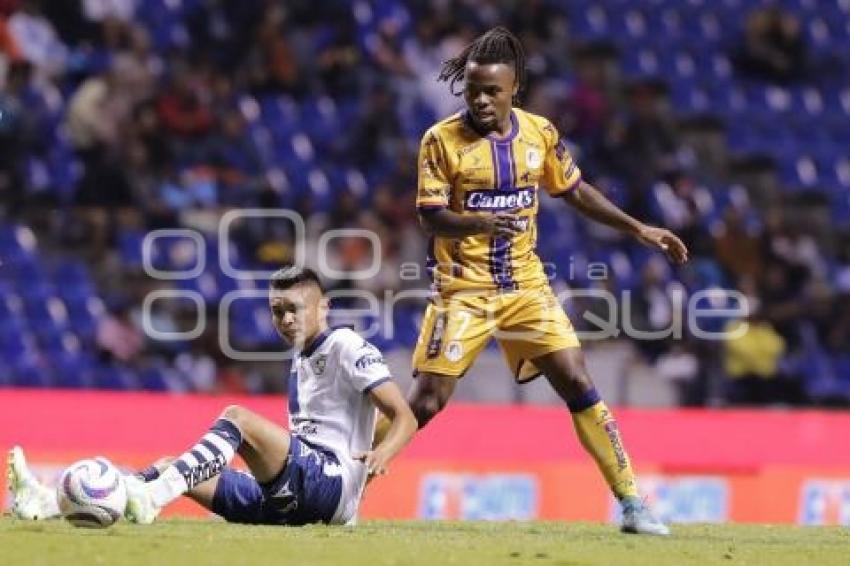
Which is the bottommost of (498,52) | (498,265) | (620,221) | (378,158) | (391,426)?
(391,426)

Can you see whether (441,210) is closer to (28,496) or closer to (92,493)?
(92,493)

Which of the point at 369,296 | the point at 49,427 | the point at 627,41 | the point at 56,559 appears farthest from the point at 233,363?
the point at 56,559

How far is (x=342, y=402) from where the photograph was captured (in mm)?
8461

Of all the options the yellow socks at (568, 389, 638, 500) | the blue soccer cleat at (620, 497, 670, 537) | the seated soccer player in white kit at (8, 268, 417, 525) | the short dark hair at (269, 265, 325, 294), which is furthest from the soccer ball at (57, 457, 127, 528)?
the blue soccer cleat at (620, 497, 670, 537)

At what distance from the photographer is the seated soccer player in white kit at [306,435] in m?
8.16

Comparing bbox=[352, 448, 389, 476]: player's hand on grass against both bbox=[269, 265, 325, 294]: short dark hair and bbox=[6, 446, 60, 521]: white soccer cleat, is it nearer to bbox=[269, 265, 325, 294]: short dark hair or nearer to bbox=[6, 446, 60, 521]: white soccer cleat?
bbox=[269, 265, 325, 294]: short dark hair

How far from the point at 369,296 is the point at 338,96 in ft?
9.90

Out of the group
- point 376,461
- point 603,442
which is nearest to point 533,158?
point 603,442

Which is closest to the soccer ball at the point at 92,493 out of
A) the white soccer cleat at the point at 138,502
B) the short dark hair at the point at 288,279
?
the white soccer cleat at the point at 138,502

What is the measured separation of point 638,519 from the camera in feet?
29.1

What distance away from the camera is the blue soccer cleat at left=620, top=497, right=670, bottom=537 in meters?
8.85

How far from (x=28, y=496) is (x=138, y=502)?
111cm

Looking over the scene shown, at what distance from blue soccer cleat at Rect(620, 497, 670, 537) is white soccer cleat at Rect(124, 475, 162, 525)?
7.71 ft

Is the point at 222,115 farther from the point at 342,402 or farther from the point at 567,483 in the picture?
the point at 342,402
